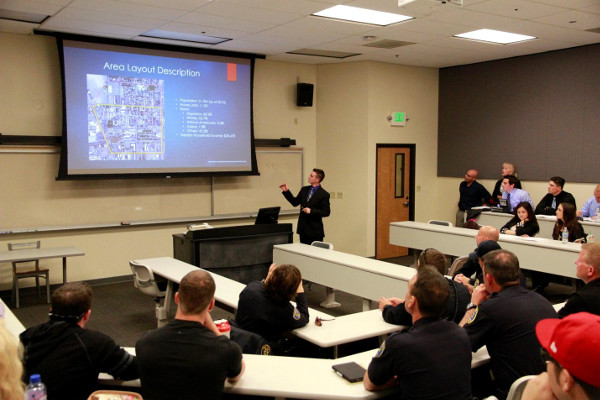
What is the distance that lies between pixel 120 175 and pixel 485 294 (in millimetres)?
5385

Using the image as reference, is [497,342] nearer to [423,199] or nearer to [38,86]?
[38,86]

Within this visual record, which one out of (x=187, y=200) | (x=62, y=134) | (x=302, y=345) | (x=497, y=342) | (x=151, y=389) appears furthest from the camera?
(x=187, y=200)

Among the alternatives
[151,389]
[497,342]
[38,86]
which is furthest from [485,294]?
[38,86]

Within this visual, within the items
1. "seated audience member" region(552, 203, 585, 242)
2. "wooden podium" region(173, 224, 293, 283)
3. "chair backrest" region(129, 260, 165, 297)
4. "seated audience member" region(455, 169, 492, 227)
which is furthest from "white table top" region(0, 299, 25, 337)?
"seated audience member" region(455, 169, 492, 227)

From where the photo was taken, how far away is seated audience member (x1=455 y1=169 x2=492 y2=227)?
8.80m

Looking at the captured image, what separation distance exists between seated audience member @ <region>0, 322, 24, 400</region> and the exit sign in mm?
7889

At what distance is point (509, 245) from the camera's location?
6.12m

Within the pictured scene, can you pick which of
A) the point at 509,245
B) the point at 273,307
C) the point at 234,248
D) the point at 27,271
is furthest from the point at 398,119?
the point at 273,307

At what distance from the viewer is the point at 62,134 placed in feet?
21.9

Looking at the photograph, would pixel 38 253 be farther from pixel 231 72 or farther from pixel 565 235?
pixel 565 235

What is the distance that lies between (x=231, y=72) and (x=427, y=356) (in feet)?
21.1

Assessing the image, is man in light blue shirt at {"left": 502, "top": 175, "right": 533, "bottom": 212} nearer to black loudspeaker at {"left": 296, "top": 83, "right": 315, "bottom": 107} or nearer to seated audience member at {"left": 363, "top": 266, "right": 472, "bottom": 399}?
black loudspeaker at {"left": 296, "top": 83, "right": 315, "bottom": 107}

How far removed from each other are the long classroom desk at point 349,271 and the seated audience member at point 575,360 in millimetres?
3090

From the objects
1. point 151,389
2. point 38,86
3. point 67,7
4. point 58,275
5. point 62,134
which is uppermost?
point 67,7
